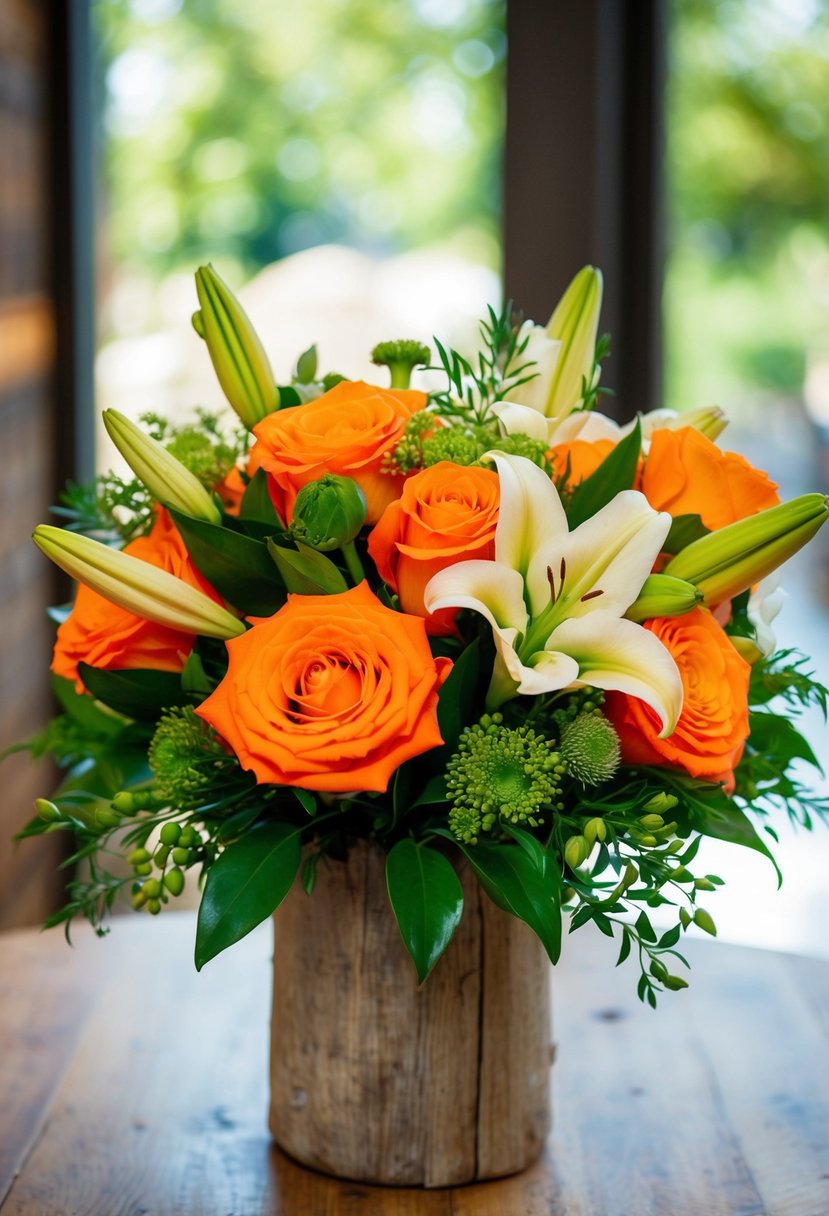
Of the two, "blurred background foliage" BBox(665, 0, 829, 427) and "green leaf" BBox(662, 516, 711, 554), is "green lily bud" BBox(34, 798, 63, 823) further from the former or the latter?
"blurred background foliage" BBox(665, 0, 829, 427)

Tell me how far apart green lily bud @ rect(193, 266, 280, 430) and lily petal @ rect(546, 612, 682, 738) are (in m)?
0.25

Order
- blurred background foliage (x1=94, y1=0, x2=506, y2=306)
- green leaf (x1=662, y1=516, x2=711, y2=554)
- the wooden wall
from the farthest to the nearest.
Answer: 1. blurred background foliage (x1=94, y1=0, x2=506, y2=306)
2. the wooden wall
3. green leaf (x1=662, y1=516, x2=711, y2=554)

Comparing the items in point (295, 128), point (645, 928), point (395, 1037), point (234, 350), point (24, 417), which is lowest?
point (395, 1037)

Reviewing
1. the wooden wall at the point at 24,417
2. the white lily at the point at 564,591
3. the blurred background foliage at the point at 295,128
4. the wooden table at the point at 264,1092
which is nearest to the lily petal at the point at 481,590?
the white lily at the point at 564,591

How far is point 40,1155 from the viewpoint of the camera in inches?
33.4

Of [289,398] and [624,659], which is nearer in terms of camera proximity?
[624,659]

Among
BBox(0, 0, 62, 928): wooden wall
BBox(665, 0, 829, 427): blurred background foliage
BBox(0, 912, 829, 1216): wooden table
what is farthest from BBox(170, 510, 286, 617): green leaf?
BBox(665, 0, 829, 427): blurred background foliage

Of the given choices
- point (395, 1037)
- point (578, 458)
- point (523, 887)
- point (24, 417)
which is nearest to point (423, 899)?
point (523, 887)

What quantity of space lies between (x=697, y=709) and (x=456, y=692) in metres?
0.13

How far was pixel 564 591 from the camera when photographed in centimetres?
67

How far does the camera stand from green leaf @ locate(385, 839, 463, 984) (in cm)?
64

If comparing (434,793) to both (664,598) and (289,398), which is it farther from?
(289,398)

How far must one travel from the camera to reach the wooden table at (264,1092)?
2.62ft

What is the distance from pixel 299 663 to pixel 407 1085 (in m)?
0.30
